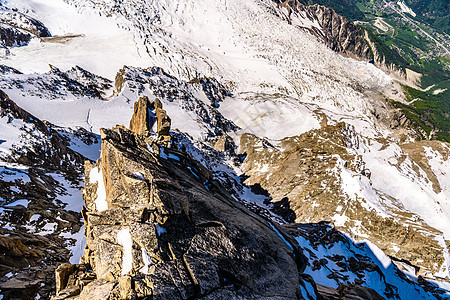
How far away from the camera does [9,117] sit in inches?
1620

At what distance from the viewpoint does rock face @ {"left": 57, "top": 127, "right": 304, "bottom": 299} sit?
43.2 feet

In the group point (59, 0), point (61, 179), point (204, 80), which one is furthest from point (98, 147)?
point (59, 0)

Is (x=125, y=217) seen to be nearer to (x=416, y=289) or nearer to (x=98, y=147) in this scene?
(x=416, y=289)

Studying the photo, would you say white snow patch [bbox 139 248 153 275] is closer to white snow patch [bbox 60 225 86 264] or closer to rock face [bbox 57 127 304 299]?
rock face [bbox 57 127 304 299]

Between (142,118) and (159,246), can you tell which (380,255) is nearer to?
(159,246)

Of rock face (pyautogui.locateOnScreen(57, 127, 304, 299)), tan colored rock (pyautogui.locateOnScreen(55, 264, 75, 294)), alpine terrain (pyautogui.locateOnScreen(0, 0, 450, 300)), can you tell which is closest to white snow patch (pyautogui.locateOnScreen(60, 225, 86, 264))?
alpine terrain (pyautogui.locateOnScreen(0, 0, 450, 300))

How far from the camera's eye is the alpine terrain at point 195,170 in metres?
15.8

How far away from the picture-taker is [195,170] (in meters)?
32.1

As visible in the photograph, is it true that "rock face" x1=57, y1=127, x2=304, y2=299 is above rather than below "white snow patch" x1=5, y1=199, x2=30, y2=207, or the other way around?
above

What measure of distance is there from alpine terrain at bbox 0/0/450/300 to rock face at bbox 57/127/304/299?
0.32ft

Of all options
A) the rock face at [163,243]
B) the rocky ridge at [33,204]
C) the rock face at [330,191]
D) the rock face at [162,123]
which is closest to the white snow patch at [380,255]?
the rock face at [330,191]

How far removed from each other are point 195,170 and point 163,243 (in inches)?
701

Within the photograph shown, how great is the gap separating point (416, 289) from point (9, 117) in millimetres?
67595

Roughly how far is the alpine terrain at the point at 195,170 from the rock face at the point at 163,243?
0.10 metres
